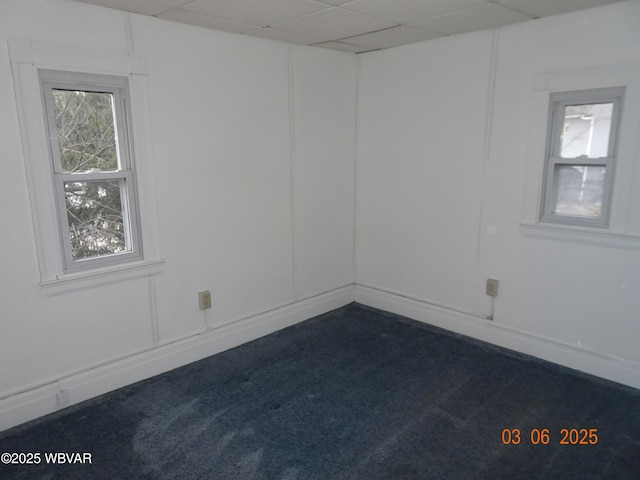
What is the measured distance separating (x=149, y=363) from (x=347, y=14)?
2.67 meters

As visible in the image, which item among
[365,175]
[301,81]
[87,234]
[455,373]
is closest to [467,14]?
[301,81]

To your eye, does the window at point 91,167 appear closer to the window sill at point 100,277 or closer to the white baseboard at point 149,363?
the window sill at point 100,277

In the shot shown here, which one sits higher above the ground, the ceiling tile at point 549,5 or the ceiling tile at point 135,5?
the ceiling tile at point 549,5

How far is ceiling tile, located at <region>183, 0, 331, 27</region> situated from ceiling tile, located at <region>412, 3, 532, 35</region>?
0.88m

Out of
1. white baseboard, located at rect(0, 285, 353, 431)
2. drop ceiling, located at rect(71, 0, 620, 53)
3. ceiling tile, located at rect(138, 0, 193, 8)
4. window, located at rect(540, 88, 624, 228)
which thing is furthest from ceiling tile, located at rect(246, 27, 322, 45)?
white baseboard, located at rect(0, 285, 353, 431)

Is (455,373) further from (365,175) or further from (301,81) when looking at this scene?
(301,81)

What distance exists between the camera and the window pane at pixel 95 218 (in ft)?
9.09

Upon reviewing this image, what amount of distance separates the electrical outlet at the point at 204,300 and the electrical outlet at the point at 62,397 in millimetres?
1016

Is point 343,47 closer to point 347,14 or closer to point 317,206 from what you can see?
point 347,14

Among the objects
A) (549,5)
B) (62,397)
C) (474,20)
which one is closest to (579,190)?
(549,5)

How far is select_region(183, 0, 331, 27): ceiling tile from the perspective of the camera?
8.46ft

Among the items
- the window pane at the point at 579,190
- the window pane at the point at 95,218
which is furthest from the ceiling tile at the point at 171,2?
the window pane at the point at 579,190

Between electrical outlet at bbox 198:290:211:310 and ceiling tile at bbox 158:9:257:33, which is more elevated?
ceiling tile at bbox 158:9:257:33

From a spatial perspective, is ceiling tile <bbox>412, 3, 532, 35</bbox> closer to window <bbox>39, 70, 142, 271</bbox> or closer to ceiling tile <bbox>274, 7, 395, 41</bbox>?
ceiling tile <bbox>274, 7, 395, 41</bbox>
